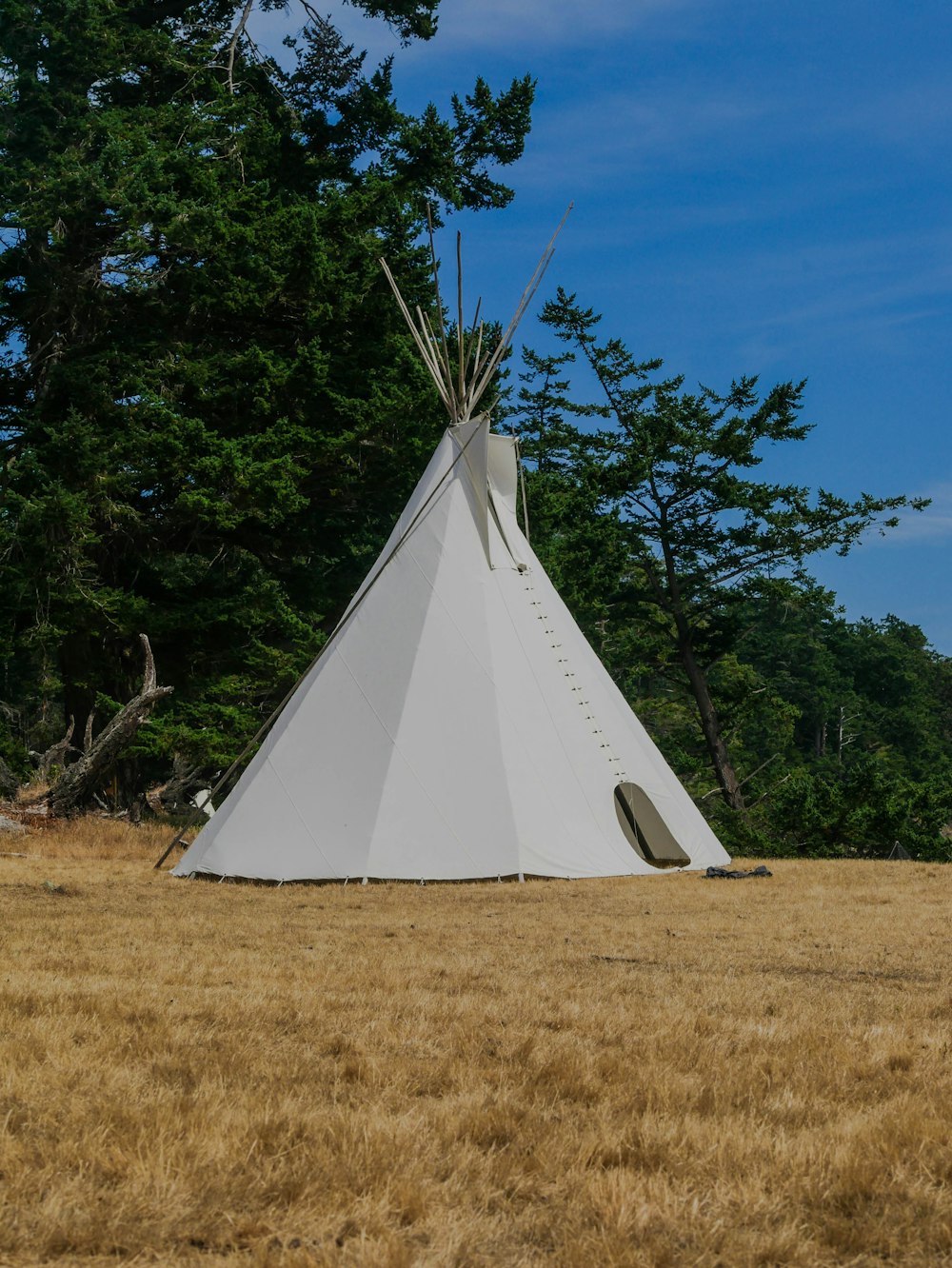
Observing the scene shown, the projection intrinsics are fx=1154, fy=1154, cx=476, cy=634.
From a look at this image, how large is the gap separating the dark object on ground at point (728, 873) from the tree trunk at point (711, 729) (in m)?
12.3

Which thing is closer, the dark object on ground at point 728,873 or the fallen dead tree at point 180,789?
the dark object on ground at point 728,873

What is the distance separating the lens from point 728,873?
1202 cm

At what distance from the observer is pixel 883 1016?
452 centimetres

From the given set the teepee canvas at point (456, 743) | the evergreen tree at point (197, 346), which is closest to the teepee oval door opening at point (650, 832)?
the teepee canvas at point (456, 743)

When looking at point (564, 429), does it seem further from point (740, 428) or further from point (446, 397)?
point (446, 397)

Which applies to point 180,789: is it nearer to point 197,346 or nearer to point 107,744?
point 107,744

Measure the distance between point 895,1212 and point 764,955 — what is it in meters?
4.02

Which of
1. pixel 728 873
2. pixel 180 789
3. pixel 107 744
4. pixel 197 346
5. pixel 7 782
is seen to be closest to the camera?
pixel 728 873

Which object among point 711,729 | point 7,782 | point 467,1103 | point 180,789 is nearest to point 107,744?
point 7,782

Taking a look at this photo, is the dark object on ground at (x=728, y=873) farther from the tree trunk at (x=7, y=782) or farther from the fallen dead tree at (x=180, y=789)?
the tree trunk at (x=7, y=782)

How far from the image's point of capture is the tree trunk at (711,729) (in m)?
24.8

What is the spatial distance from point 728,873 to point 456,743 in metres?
3.15

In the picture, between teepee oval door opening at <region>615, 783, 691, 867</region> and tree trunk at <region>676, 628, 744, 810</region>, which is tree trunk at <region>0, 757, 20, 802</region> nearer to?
teepee oval door opening at <region>615, 783, 691, 867</region>

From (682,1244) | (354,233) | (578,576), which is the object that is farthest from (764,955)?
(578,576)
